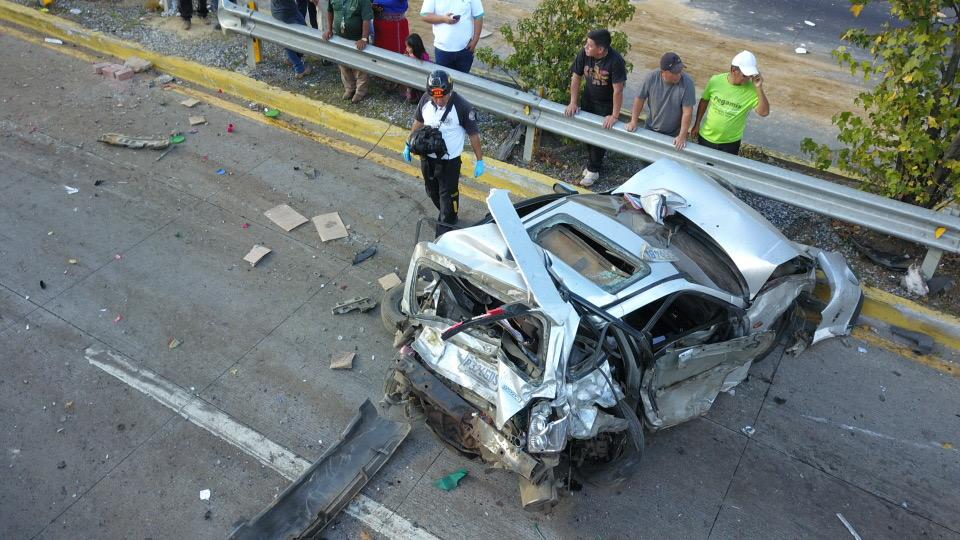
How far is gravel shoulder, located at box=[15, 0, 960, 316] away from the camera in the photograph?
21.6 ft

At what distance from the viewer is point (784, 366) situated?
5699 mm

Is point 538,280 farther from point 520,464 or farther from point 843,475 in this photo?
point 843,475

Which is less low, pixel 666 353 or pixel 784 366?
pixel 666 353

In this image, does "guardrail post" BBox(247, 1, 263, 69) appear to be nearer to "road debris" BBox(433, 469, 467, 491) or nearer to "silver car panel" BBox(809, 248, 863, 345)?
"road debris" BBox(433, 469, 467, 491)

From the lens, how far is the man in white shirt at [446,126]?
5914mm

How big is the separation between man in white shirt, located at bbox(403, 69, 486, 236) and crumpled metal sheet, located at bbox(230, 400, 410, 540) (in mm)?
1808

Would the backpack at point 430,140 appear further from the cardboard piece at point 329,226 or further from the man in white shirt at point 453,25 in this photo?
the man in white shirt at point 453,25

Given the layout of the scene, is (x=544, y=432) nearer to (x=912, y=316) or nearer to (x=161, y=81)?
(x=912, y=316)

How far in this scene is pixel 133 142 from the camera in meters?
8.08

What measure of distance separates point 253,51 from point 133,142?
216cm

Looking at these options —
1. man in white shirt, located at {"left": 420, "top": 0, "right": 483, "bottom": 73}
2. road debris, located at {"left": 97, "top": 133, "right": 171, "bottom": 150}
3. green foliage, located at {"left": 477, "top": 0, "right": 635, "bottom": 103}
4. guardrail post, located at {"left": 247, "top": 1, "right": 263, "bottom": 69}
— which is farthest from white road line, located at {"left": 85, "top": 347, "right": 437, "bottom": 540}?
guardrail post, located at {"left": 247, "top": 1, "right": 263, "bottom": 69}

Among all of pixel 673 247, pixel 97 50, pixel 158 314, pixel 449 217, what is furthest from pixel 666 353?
pixel 97 50

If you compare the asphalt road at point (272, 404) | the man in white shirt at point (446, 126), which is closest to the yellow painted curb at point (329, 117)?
the asphalt road at point (272, 404)

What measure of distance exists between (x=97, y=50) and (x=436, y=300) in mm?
8163
